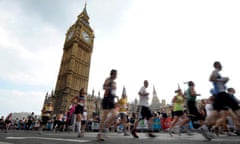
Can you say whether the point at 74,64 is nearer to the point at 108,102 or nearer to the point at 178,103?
the point at 178,103

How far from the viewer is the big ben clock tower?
40406mm

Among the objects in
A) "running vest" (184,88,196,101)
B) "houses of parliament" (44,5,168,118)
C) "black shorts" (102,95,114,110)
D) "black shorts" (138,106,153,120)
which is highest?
"houses of parliament" (44,5,168,118)

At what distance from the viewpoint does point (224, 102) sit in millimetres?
3977

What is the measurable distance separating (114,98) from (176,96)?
3.71m

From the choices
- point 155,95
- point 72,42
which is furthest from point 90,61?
point 155,95

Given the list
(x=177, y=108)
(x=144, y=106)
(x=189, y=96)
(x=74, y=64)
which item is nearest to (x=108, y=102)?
(x=144, y=106)

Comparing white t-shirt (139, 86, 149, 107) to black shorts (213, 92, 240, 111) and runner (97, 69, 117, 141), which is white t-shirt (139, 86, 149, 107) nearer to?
runner (97, 69, 117, 141)

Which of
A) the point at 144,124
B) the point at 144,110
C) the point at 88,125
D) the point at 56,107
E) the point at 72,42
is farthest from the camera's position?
the point at 72,42

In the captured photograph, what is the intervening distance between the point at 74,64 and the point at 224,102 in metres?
42.2

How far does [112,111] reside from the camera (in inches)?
175

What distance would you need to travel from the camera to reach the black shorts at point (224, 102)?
12.8 feet

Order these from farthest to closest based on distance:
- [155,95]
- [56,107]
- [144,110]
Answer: [155,95] < [56,107] < [144,110]

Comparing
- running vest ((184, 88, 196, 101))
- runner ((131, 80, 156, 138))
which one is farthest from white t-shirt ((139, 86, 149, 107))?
running vest ((184, 88, 196, 101))

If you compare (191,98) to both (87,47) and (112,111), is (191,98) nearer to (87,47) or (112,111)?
(112,111)
